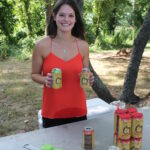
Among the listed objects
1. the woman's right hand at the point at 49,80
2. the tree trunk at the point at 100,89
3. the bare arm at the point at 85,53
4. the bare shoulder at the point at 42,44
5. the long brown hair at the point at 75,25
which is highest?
the long brown hair at the point at 75,25

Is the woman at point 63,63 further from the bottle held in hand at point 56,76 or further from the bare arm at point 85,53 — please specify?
the bottle held in hand at point 56,76

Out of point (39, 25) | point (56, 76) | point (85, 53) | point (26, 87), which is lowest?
point (26, 87)

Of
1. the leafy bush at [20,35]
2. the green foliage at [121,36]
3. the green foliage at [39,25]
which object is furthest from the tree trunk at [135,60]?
the green foliage at [121,36]

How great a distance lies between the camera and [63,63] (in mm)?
2033

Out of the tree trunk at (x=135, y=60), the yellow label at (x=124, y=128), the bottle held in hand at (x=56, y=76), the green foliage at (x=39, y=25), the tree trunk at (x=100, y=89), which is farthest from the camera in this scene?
the green foliage at (x=39, y=25)

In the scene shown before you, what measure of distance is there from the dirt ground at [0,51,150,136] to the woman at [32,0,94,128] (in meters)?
2.02

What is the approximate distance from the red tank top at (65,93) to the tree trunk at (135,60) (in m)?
2.35

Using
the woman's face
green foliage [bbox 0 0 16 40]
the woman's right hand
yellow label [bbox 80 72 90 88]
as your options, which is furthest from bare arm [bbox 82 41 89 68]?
green foliage [bbox 0 0 16 40]

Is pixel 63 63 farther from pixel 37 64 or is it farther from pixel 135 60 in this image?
pixel 135 60

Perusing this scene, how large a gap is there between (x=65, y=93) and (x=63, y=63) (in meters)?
0.23

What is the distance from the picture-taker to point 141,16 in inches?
592

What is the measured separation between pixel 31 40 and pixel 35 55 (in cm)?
887

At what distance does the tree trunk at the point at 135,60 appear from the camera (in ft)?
13.7

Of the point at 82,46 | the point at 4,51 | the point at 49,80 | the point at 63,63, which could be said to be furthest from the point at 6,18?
the point at 49,80
